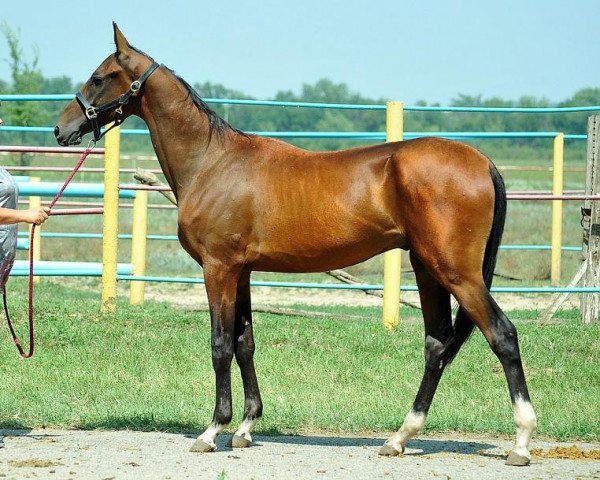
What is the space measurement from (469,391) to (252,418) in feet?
7.99

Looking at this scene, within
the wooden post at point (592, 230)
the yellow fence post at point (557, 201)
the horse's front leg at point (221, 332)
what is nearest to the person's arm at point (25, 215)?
the horse's front leg at point (221, 332)

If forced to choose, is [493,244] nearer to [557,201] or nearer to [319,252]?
[319,252]

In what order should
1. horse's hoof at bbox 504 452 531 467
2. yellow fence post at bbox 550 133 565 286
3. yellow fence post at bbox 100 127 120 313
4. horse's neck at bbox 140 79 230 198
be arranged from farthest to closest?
yellow fence post at bbox 550 133 565 286 → yellow fence post at bbox 100 127 120 313 → horse's neck at bbox 140 79 230 198 → horse's hoof at bbox 504 452 531 467

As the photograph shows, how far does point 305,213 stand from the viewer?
610 centimetres

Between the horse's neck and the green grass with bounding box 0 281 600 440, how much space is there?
1.78 metres

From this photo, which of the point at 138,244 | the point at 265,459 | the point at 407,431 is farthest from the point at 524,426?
the point at 138,244

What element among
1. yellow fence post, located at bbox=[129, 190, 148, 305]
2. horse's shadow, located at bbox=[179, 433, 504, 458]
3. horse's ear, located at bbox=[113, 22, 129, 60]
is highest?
horse's ear, located at bbox=[113, 22, 129, 60]

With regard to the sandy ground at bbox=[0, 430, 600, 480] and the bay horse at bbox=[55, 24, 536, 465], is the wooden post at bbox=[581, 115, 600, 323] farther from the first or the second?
the bay horse at bbox=[55, 24, 536, 465]

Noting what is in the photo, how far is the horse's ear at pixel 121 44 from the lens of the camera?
6352mm

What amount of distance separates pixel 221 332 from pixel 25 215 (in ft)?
4.41

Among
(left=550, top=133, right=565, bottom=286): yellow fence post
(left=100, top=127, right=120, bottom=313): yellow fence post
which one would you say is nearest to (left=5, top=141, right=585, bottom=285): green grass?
(left=550, top=133, right=565, bottom=286): yellow fence post

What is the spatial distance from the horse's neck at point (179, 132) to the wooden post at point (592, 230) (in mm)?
5268

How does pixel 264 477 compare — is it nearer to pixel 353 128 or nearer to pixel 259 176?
pixel 259 176

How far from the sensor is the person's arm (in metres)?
5.91
